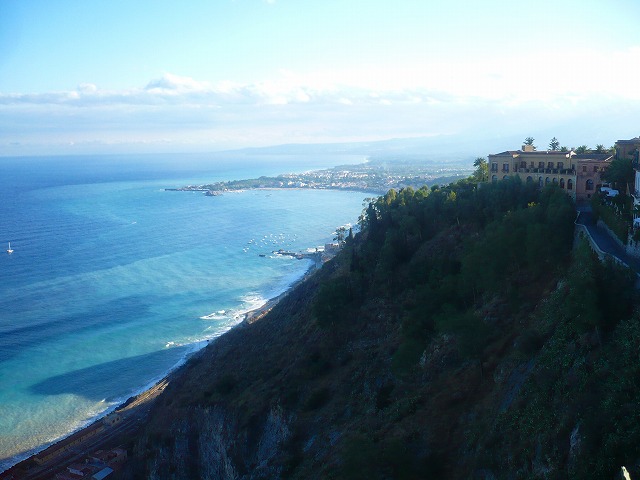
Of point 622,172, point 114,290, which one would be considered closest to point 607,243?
point 622,172

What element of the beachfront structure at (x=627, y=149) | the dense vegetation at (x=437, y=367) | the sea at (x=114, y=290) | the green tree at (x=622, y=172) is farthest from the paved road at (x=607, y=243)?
the sea at (x=114, y=290)

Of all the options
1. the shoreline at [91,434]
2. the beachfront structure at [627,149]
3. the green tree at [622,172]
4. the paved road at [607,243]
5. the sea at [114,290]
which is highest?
the beachfront structure at [627,149]

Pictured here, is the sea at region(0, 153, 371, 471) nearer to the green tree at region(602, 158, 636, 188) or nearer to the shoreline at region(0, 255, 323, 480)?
the shoreline at region(0, 255, 323, 480)

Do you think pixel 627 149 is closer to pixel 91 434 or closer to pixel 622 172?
pixel 622 172

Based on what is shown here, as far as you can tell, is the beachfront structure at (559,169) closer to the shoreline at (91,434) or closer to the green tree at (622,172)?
the green tree at (622,172)

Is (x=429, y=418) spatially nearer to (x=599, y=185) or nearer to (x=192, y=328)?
(x=599, y=185)

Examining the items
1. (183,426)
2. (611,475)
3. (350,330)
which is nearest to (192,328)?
(183,426)

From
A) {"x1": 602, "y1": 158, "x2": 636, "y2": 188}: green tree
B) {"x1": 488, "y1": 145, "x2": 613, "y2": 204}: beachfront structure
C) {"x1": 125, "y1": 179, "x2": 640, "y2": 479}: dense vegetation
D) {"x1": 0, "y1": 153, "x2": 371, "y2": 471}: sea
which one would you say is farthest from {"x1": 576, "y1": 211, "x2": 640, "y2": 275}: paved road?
{"x1": 0, "y1": 153, "x2": 371, "y2": 471}: sea
